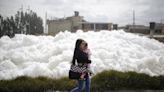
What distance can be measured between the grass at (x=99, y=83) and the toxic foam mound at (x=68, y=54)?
1058 millimetres

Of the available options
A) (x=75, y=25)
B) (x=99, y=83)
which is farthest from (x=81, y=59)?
(x=75, y=25)

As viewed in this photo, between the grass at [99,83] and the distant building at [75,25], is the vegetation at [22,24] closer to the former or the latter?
the distant building at [75,25]

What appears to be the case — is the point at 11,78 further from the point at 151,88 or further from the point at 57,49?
the point at 151,88

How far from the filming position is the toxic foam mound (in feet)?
36.4

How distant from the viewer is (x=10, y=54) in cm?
1353

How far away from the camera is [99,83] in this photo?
9117 millimetres

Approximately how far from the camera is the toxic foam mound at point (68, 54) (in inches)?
436

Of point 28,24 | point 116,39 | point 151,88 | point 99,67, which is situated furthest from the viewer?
point 28,24

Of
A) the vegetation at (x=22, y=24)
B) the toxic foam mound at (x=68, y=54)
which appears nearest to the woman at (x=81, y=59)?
the toxic foam mound at (x=68, y=54)

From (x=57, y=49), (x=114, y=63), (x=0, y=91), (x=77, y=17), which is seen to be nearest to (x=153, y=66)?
(x=114, y=63)

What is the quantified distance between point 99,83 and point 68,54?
359 cm

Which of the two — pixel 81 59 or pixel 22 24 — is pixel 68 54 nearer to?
pixel 81 59

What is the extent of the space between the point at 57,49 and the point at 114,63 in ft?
10.3

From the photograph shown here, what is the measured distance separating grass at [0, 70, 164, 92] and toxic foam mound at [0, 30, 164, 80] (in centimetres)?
106
